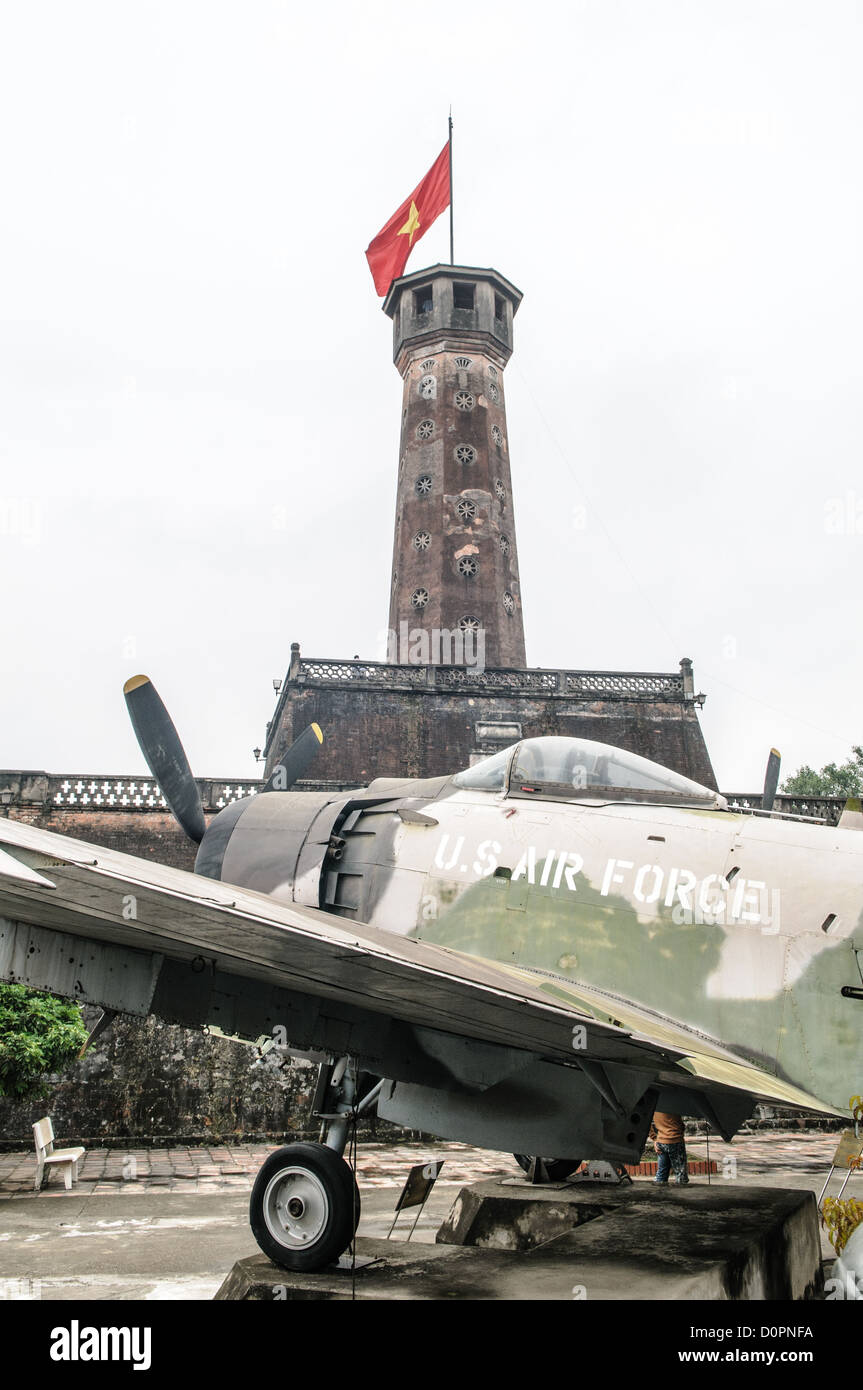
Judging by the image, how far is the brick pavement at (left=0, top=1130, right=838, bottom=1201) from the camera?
38.4 ft

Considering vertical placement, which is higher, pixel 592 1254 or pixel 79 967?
pixel 79 967

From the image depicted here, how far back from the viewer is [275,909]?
458 cm

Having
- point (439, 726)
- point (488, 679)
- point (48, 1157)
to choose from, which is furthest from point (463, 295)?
point (48, 1157)

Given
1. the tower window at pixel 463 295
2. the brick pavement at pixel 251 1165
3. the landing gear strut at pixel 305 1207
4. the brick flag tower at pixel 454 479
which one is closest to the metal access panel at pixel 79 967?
the landing gear strut at pixel 305 1207

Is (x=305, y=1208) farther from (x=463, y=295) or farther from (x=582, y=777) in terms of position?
(x=463, y=295)

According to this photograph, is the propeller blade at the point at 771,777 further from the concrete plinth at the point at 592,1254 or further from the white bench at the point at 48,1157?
the white bench at the point at 48,1157

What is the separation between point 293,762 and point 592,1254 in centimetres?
527

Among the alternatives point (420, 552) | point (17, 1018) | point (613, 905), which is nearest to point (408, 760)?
point (420, 552)

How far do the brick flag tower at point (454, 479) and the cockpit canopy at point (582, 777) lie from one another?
28.4 meters

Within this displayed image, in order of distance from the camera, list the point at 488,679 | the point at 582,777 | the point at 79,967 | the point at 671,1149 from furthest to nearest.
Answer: the point at 488,679 → the point at 671,1149 → the point at 582,777 → the point at 79,967

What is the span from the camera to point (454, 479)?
37.3 meters

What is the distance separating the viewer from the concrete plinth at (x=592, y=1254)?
15.9 ft
